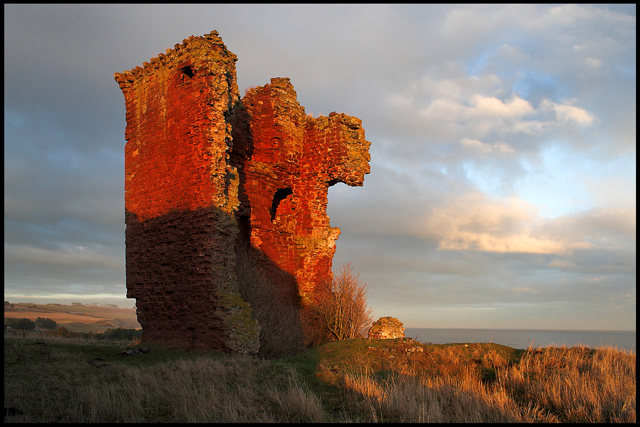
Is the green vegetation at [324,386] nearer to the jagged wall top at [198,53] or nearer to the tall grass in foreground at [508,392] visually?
the tall grass in foreground at [508,392]

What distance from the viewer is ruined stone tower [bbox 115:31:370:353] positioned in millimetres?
10969

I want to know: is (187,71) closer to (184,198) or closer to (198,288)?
(184,198)

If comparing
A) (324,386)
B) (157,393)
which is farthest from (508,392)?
(157,393)

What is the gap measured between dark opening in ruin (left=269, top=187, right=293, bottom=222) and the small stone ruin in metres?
5.14

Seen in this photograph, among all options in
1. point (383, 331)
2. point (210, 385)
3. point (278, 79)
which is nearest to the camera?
point (210, 385)

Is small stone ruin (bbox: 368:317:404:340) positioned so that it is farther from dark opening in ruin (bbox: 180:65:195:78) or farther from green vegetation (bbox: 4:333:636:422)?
dark opening in ruin (bbox: 180:65:195:78)

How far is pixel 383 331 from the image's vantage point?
1415 cm

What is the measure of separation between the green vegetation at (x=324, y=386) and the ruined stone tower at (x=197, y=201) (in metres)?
1.18

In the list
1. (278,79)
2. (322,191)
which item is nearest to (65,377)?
(322,191)

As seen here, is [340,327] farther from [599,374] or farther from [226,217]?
[599,374]

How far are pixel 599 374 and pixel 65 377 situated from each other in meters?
8.99

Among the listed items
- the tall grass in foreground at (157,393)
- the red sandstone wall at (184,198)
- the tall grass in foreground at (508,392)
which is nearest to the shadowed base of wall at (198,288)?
the red sandstone wall at (184,198)

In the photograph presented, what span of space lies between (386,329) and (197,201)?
6817mm

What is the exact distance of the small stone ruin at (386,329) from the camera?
14.1 metres
